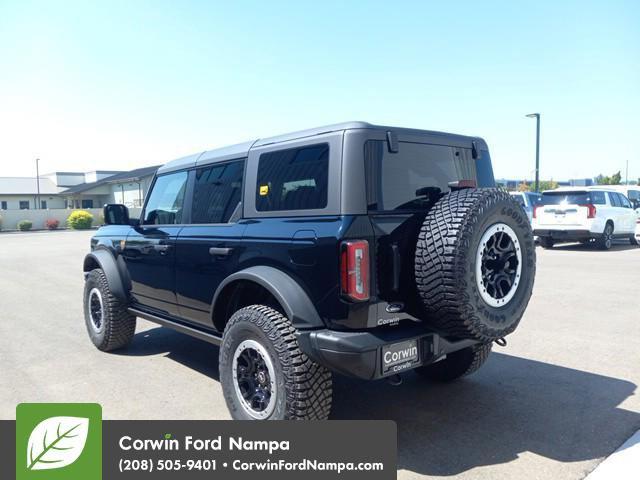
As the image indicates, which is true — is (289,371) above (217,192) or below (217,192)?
below

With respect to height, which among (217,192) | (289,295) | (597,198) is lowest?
(289,295)

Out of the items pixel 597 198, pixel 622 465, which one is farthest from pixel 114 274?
pixel 597 198

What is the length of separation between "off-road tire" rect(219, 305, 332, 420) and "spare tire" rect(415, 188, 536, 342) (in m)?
0.79

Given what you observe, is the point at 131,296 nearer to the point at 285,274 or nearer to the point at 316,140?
the point at 285,274

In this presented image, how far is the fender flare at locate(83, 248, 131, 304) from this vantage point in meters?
5.18

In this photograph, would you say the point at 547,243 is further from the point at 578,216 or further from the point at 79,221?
the point at 79,221

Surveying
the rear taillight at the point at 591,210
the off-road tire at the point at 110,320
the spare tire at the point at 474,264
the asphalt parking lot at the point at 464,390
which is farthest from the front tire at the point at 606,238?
the off-road tire at the point at 110,320

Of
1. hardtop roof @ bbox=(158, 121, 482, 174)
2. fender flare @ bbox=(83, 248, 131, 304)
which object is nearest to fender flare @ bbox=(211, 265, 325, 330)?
hardtop roof @ bbox=(158, 121, 482, 174)

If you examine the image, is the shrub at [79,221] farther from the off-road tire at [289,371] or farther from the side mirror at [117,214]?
the off-road tire at [289,371]

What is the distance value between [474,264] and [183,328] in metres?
2.59

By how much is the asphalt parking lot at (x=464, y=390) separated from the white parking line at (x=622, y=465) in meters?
0.06

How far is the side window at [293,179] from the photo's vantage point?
10.5 ft

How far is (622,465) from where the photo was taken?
9.74 feet

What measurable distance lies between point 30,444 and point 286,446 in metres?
1.53
